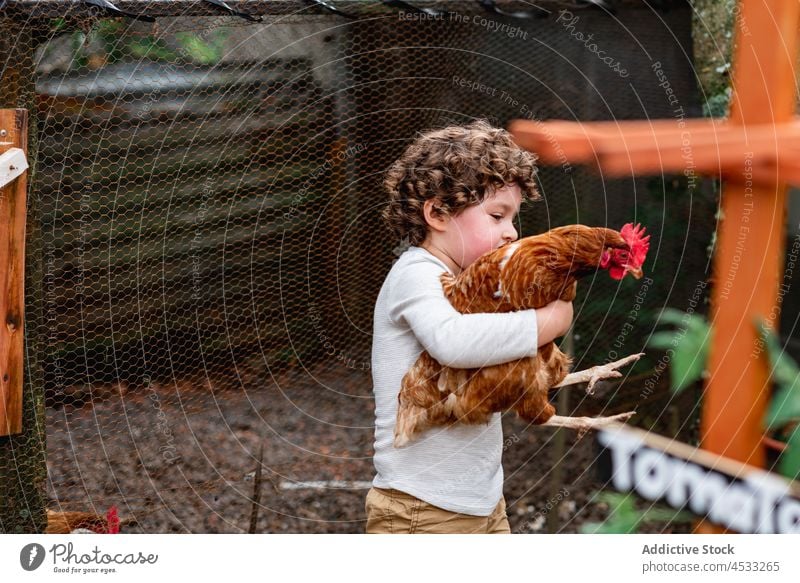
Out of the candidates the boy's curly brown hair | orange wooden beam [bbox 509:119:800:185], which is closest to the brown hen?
the boy's curly brown hair

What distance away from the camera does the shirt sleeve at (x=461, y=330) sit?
1.32 m

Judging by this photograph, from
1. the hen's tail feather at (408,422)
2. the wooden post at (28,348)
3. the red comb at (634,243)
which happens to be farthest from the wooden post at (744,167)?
the wooden post at (28,348)

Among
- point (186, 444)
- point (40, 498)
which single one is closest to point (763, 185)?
point (186, 444)

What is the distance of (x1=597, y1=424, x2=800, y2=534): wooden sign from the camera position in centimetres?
174

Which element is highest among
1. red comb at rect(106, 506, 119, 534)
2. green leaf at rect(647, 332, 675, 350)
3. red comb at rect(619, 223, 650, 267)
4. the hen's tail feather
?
red comb at rect(619, 223, 650, 267)

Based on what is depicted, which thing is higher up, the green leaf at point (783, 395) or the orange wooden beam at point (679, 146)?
the orange wooden beam at point (679, 146)

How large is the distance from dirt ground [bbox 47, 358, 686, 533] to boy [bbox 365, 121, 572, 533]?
1.64ft

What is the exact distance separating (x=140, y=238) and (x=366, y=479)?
798 mm

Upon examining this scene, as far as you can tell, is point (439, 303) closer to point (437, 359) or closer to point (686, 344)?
point (437, 359)

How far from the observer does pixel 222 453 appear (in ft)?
6.81

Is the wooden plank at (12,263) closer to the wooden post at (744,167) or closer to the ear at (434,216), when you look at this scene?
the ear at (434,216)

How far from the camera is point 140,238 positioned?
1860mm

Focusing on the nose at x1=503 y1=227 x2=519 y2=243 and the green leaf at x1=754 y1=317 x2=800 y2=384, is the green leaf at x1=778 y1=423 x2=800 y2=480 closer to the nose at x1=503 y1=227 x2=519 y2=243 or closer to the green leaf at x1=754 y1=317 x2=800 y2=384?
the green leaf at x1=754 y1=317 x2=800 y2=384

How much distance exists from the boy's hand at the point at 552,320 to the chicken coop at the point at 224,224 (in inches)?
22.7
